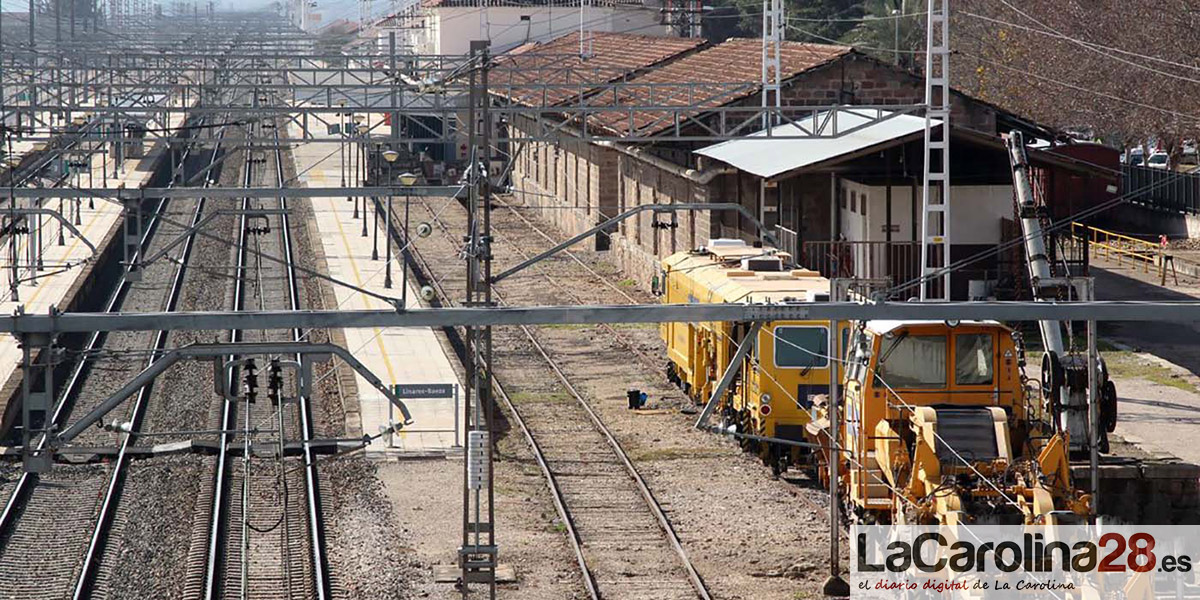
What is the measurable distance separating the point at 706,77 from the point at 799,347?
22307 millimetres

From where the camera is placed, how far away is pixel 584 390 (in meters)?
27.4

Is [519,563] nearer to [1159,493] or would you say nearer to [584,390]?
[1159,493]

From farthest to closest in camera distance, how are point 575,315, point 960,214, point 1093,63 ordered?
point 1093,63, point 960,214, point 575,315

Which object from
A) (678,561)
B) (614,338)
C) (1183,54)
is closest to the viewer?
(678,561)

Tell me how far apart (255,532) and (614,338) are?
14.5 m

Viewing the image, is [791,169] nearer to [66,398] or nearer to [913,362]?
[66,398]

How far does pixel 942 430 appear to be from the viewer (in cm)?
1520

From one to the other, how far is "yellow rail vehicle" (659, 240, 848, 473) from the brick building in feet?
14.3

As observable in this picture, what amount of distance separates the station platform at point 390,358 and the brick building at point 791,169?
4.09 metres

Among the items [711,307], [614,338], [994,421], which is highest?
[711,307]

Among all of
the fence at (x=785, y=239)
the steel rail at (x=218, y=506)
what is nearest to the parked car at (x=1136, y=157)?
the fence at (x=785, y=239)

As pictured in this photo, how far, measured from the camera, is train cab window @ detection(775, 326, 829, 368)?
2069 centimetres

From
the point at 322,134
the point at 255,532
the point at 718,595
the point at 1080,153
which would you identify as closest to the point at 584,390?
the point at 255,532

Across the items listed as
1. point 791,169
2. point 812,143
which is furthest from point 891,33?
point 791,169
